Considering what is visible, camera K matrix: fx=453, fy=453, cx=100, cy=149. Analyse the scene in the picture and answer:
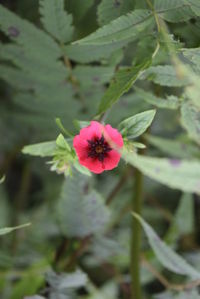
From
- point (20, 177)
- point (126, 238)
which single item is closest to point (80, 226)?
point (126, 238)

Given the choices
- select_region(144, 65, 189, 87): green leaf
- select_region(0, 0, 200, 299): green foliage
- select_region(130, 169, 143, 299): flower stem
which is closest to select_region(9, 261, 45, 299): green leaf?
select_region(0, 0, 200, 299): green foliage

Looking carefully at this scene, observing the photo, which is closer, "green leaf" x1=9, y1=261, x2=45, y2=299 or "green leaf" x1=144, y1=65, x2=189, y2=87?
"green leaf" x1=144, y1=65, x2=189, y2=87

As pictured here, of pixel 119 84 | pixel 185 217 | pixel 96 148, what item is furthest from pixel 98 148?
pixel 185 217

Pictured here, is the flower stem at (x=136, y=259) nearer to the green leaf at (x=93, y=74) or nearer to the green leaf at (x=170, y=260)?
the green leaf at (x=170, y=260)

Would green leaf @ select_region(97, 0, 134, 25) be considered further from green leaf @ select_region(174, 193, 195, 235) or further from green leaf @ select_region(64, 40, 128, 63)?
green leaf @ select_region(174, 193, 195, 235)

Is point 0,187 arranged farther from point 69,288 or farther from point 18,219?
point 69,288
